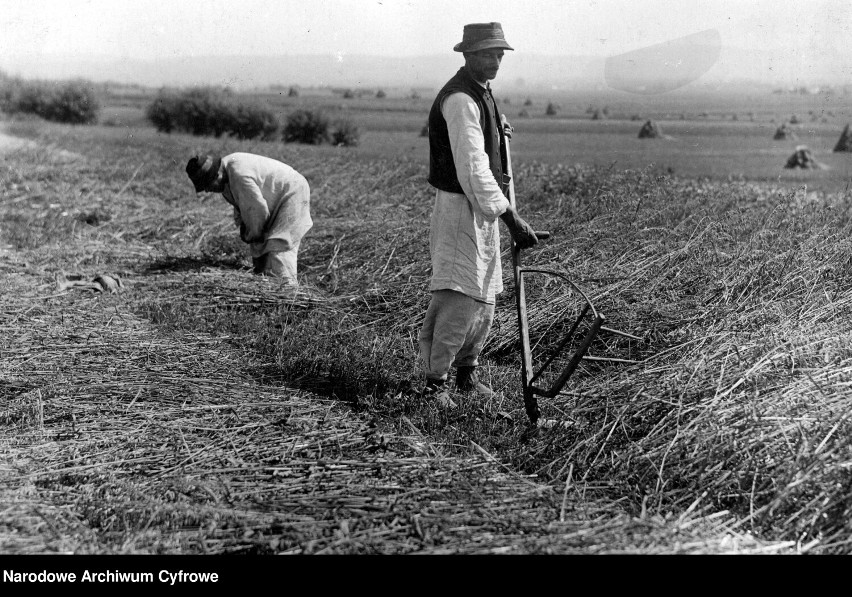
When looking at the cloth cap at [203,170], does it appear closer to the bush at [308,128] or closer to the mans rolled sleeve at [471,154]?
the mans rolled sleeve at [471,154]

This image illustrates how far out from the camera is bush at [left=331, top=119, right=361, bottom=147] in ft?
74.9

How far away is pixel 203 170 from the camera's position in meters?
6.67

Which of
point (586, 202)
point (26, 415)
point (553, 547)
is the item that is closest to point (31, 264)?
point (26, 415)

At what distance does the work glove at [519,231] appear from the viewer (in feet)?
13.1

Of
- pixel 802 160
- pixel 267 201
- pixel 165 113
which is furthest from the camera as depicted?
pixel 165 113

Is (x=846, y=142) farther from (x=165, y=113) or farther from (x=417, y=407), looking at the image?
(x=165, y=113)

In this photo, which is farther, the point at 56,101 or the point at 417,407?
the point at 56,101

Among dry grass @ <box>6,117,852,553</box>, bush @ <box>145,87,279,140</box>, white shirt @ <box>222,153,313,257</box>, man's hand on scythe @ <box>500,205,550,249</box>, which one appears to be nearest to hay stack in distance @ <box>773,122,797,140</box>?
bush @ <box>145,87,279,140</box>

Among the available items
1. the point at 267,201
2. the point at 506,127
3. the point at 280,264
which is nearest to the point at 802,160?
the point at 267,201

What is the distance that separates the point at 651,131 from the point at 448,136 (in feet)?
72.0

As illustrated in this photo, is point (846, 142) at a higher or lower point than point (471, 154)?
higher

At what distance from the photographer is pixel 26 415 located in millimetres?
3887

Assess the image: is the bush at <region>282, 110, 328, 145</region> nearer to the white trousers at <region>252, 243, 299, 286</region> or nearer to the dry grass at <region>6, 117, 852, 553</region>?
the dry grass at <region>6, 117, 852, 553</region>

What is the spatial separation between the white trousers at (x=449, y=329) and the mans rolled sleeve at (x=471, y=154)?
1.58 feet
